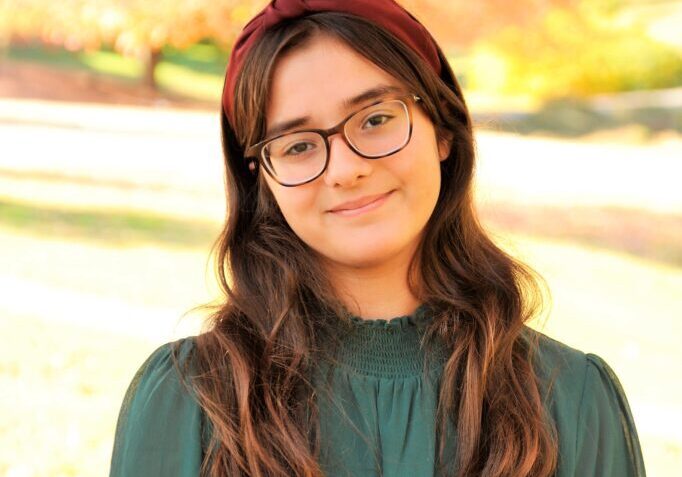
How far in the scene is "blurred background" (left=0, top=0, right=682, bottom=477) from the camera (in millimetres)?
5016

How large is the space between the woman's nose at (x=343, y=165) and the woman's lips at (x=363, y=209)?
0.05 metres

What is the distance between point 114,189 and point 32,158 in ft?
1.89

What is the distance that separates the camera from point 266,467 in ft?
6.21

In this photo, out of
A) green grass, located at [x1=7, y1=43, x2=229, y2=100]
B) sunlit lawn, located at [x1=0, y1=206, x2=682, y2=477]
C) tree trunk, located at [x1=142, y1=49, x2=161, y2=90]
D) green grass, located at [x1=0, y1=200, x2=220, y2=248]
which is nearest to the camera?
sunlit lawn, located at [x1=0, y1=206, x2=682, y2=477]

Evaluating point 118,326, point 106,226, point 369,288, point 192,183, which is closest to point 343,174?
point 369,288

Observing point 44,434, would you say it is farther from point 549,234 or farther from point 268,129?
point 549,234

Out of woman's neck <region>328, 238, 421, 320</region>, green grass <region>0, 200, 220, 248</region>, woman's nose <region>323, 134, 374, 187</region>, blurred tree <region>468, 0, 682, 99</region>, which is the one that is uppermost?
blurred tree <region>468, 0, 682, 99</region>

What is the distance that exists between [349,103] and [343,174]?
0.14 metres

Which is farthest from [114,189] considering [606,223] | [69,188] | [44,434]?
[606,223]

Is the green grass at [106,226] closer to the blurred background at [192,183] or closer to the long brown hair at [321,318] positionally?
the blurred background at [192,183]

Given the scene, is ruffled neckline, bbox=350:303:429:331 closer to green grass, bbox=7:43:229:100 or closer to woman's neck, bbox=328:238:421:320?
woman's neck, bbox=328:238:421:320

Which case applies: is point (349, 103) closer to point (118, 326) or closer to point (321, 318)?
point (321, 318)

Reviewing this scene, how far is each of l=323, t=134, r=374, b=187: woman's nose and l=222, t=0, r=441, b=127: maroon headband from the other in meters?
0.27

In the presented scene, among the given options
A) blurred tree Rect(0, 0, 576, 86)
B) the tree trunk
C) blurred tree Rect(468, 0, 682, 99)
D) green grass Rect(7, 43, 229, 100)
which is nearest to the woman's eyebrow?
blurred tree Rect(0, 0, 576, 86)
